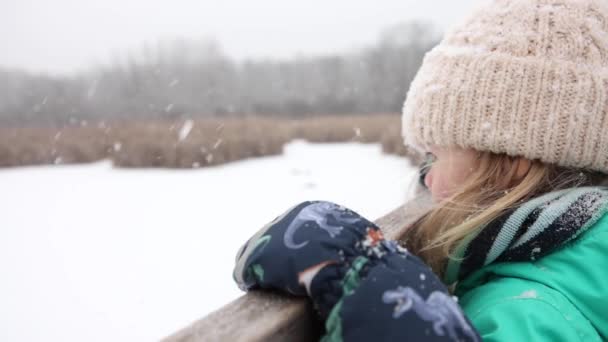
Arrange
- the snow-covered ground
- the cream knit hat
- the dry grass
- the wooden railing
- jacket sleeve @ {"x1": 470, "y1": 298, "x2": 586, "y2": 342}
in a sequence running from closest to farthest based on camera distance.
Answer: the wooden railing < jacket sleeve @ {"x1": 470, "y1": 298, "x2": 586, "y2": 342} < the cream knit hat < the snow-covered ground < the dry grass

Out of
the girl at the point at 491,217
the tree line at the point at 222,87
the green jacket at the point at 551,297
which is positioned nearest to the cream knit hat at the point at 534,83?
the girl at the point at 491,217

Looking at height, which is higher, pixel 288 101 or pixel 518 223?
pixel 518 223

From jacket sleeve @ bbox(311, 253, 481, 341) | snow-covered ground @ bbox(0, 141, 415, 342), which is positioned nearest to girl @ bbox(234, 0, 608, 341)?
jacket sleeve @ bbox(311, 253, 481, 341)

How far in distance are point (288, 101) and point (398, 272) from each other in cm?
2036

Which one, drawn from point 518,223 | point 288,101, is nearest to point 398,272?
point 518,223

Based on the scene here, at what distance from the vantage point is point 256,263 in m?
0.42

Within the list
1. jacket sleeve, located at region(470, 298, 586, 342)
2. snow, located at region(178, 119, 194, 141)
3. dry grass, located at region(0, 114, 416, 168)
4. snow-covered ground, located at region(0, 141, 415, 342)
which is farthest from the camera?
snow, located at region(178, 119, 194, 141)

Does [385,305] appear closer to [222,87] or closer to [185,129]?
[185,129]

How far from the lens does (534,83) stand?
1.98ft

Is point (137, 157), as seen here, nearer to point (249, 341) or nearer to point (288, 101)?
point (249, 341)

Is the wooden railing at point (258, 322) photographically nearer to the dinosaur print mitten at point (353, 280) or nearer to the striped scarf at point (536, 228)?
the dinosaur print mitten at point (353, 280)

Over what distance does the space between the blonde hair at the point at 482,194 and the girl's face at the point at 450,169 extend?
1cm

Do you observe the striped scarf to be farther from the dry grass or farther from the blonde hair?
the dry grass

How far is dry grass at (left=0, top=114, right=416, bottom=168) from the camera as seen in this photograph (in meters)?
7.32
